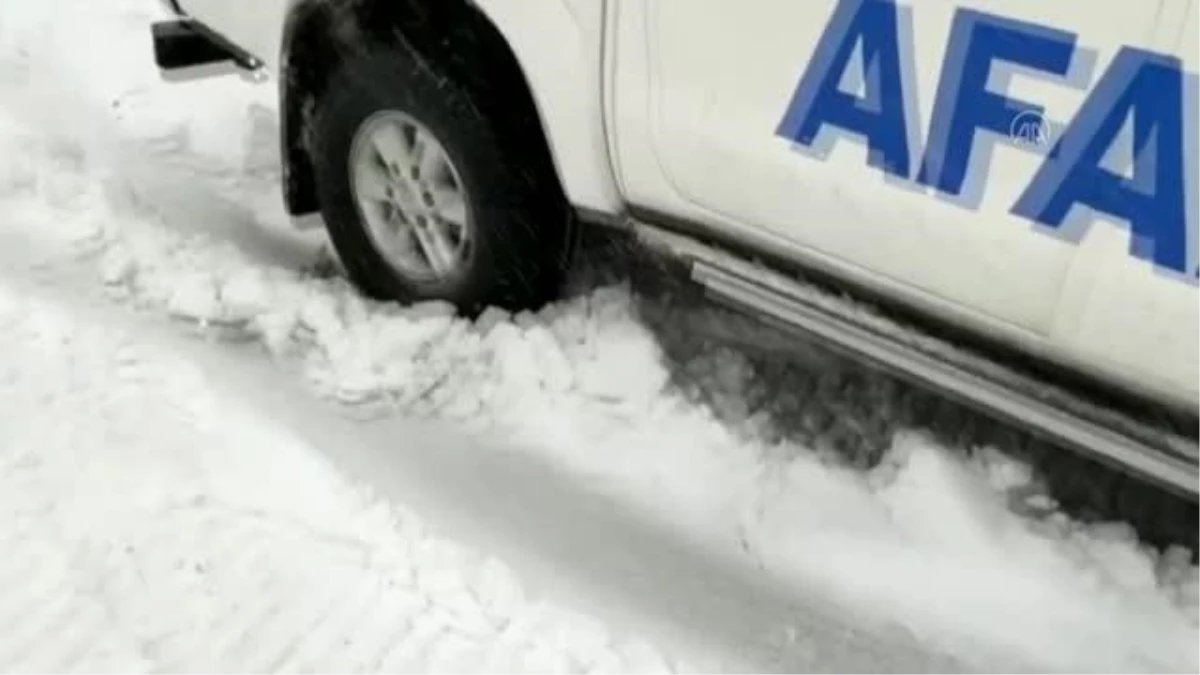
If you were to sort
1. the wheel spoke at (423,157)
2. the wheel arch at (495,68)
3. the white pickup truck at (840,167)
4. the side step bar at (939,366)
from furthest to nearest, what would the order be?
the wheel spoke at (423,157), the wheel arch at (495,68), the side step bar at (939,366), the white pickup truck at (840,167)

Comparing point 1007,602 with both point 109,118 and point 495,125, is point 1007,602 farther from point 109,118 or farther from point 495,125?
point 109,118

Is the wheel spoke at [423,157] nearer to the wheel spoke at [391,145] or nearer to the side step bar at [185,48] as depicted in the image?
the wheel spoke at [391,145]

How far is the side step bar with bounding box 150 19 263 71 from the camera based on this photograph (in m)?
5.32

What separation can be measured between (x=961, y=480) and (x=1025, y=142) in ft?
3.25

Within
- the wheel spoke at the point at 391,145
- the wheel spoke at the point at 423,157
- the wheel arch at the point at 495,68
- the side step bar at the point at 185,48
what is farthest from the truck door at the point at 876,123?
the side step bar at the point at 185,48

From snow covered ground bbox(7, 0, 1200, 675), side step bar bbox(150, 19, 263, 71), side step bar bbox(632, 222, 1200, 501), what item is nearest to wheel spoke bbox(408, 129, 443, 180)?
snow covered ground bbox(7, 0, 1200, 675)

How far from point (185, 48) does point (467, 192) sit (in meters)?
1.47

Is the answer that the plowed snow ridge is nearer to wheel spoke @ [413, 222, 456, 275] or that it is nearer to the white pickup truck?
wheel spoke @ [413, 222, 456, 275]

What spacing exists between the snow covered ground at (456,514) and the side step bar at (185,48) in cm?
64

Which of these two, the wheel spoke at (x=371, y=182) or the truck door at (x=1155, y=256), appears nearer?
the truck door at (x=1155, y=256)

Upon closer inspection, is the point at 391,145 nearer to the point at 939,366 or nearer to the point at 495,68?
the point at 495,68

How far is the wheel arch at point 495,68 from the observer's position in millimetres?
3998

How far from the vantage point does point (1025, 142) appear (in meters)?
3.17

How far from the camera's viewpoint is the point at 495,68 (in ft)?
14.2
